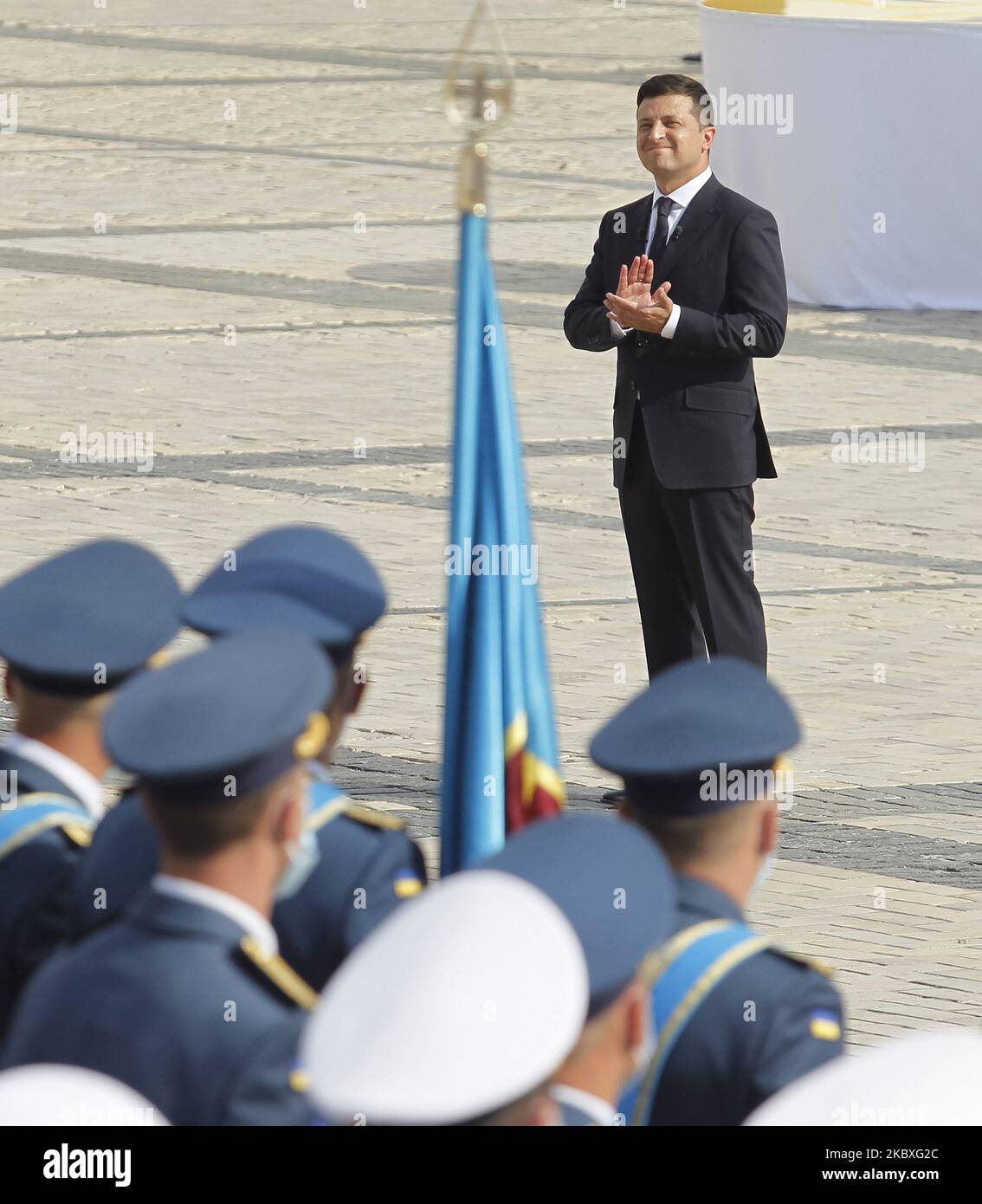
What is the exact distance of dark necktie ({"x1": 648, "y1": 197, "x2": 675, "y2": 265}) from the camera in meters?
6.02

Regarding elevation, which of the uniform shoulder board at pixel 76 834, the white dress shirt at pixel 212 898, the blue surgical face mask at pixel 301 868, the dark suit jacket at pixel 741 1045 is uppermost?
the white dress shirt at pixel 212 898

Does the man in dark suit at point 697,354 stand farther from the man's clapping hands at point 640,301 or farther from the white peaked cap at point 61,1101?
the white peaked cap at point 61,1101

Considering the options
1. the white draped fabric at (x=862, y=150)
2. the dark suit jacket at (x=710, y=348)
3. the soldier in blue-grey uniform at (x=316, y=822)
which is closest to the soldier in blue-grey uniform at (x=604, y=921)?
the soldier in blue-grey uniform at (x=316, y=822)

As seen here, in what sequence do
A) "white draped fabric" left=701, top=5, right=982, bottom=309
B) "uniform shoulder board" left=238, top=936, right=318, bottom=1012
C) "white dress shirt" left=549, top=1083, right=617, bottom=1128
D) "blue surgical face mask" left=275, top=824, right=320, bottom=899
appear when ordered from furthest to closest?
1. "white draped fabric" left=701, top=5, right=982, bottom=309
2. "blue surgical face mask" left=275, top=824, right=320, bottom=899
3. "uniform shoulder board" left=238, top=936, right=318, bottom=1012
4. "white dress shirt" left=549, top=1083, right=617, bottom=1128

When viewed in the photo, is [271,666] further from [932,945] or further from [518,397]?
[518,397]

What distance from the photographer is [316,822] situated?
324 centimetres

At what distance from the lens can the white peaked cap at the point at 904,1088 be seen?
1.71 metres

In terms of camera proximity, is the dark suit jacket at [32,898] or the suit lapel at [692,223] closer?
the dark suit jacket at [32,898]

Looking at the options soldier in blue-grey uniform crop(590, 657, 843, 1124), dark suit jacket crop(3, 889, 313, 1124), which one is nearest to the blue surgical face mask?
soldier in blue-grey uniform crop(590, 657, 843, 1124)

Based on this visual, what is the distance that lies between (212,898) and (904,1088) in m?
1.00

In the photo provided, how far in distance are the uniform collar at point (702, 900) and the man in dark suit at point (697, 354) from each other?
3.20 meters

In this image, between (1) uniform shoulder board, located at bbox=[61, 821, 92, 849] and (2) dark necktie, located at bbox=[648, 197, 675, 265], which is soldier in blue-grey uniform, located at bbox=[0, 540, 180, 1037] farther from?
(2) dark necktie, located at bbox=[648, 197, 675, 265]

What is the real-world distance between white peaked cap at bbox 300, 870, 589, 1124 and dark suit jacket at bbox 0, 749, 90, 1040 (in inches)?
52.0

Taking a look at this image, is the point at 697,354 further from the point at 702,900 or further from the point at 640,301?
the point at 702,900
